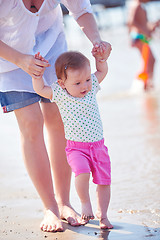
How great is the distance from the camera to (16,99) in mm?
2576

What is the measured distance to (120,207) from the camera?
277 cm

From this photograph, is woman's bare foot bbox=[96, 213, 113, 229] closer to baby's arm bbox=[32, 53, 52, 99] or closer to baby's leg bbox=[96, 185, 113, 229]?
baby's leg bbox=[96, 185, 113, 229]

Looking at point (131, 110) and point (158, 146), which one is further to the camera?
point (131, 110)

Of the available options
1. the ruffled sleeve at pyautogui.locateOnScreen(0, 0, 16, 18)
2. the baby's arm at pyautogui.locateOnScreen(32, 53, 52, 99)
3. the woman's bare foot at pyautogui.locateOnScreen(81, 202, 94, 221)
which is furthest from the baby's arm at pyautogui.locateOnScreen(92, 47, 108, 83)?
the woman's bare foot at pyautogui.locateOnScreen(81, 202, 94, 221)

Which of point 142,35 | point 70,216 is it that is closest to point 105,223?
point 70,216

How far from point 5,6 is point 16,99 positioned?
1.57 ft

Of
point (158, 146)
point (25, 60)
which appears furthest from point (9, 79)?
point (158, 146)

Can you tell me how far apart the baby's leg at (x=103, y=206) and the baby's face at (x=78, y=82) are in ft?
1.61

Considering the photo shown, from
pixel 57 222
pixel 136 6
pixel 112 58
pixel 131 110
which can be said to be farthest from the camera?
pixel 112 58

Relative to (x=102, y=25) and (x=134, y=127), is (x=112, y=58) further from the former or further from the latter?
(x=102, y=25)

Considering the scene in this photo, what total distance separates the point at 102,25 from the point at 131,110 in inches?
1128

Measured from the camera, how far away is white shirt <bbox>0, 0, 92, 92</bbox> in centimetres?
249

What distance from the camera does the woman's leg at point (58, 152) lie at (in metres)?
2.79

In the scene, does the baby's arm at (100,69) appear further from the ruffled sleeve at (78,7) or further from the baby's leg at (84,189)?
the baby's leg at (84,189)
